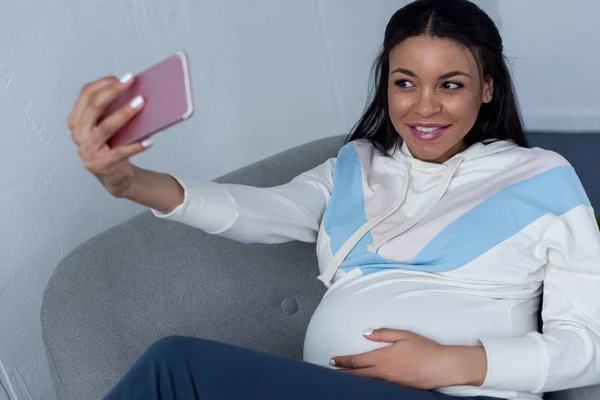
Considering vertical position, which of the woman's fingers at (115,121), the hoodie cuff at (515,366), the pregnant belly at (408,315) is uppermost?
the woman's fingers at (115,121)

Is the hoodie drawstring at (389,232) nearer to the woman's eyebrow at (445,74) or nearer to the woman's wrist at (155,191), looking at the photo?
the woman's eyebrow at (445,74)

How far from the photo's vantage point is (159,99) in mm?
940

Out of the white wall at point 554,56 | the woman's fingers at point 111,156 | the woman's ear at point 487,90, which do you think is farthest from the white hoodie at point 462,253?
the white wall at point 554,56

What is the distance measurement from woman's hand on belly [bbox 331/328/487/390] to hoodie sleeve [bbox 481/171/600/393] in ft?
0.08

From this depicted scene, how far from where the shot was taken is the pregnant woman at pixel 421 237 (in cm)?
107

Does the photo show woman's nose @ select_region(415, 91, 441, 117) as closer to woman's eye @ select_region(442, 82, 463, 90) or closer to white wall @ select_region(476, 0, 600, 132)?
woman's eye @ select_region(442, 82, 463, 90)

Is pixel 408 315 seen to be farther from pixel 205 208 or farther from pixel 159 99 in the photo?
pixel 159 99

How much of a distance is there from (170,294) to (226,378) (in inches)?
18.3

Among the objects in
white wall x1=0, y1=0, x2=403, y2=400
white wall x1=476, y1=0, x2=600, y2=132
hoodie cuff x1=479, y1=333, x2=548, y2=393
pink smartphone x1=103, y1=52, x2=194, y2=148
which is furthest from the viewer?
white wall x1=476, y1=0, x2=600, y2=132

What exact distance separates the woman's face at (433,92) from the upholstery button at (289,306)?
0.44 metres

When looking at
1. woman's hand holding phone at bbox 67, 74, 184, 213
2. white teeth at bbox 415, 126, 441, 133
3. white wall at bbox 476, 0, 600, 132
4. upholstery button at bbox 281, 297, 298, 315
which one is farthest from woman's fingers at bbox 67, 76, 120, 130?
white wall at bbox 476, 0, 600, 132

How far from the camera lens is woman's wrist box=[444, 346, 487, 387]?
1167 millimetres

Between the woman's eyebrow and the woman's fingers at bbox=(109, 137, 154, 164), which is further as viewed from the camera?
the woman's eyebrow

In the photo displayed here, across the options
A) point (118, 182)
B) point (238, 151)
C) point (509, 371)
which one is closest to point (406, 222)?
point (509, 371)
